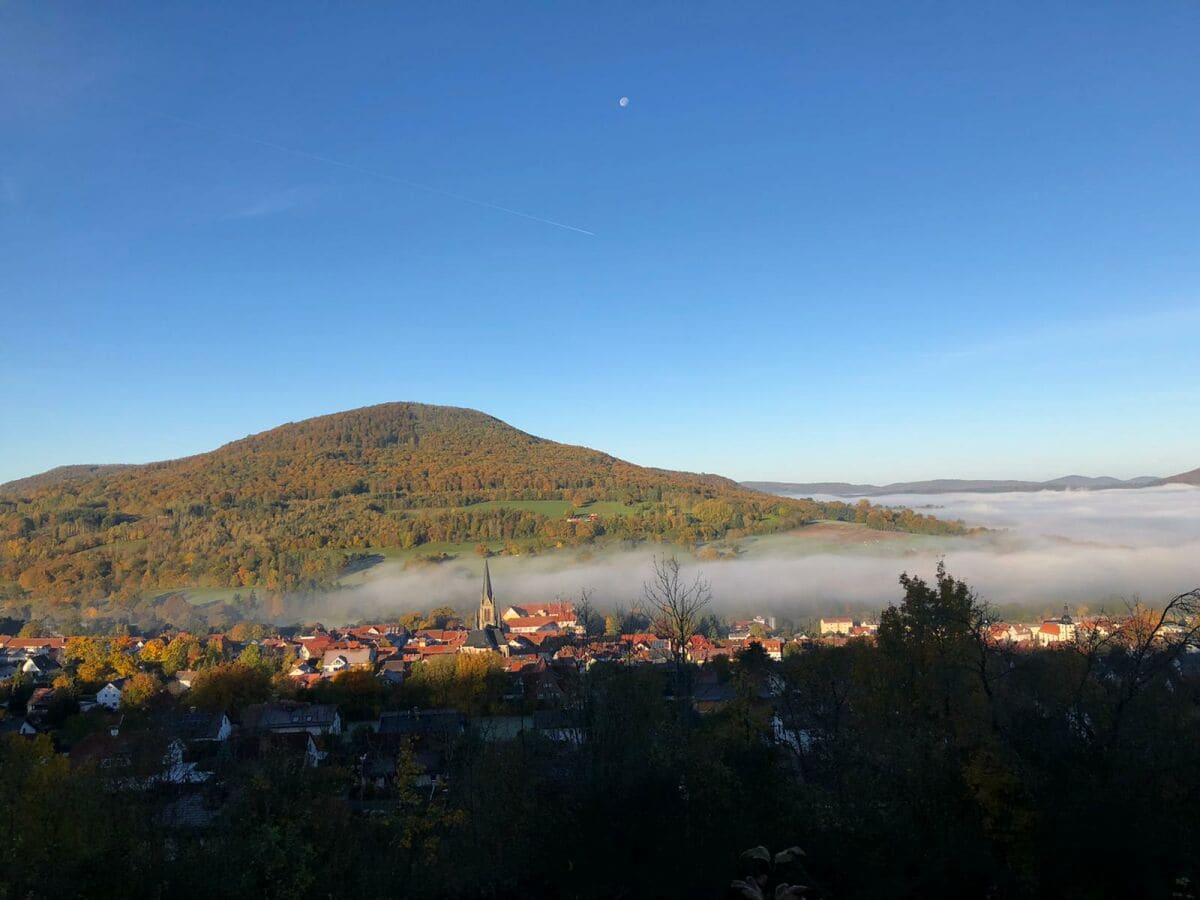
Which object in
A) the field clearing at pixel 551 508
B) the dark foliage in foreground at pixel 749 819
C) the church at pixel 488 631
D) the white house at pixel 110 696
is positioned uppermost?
the field clearing at pixel 551 508

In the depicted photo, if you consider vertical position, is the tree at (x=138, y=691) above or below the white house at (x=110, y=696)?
above

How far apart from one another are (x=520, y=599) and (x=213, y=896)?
52.6 meters

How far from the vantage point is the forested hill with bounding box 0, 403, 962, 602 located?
201ft

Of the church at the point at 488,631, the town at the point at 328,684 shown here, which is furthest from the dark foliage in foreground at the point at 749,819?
the church at the point at 488,631

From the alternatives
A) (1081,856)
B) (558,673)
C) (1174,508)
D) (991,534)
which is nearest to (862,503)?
(991,534)

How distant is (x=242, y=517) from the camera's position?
240 ft

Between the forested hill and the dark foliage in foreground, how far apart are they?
5389 cm

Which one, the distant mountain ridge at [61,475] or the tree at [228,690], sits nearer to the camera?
the tree at [228,690]

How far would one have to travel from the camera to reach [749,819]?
6027mm

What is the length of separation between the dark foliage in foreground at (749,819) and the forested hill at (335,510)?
53.9 m

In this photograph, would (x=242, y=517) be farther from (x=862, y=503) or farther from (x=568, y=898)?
(x=568, y=898)

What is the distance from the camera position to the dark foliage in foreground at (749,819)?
5.00 metres

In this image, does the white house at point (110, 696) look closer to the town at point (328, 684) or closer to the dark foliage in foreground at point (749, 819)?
the town at point (328, 684)

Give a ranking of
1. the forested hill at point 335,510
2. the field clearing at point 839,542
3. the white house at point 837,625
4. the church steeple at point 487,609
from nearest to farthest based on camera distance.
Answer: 1. the white house at point 837,625
2. the church steeple at point 487,609
3. the field clearing at point 839,542
4. the forested hill at point 335,510
